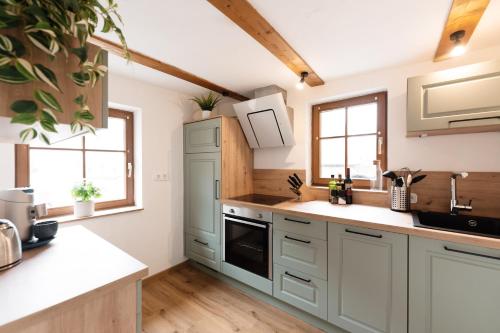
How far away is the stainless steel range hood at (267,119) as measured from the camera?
2.30 m

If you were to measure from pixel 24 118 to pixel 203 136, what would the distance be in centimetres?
206

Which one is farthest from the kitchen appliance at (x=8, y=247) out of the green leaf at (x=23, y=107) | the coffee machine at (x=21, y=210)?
the green leaf at (x=23, y=107)

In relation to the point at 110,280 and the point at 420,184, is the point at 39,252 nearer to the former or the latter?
the point at 110,280

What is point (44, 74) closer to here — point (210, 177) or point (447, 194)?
point (210, 177)

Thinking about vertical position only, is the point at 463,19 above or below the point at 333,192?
above

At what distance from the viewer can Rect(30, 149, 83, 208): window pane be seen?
1891 millimetres

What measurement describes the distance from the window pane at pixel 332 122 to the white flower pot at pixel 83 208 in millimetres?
2449

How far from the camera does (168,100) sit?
262cm

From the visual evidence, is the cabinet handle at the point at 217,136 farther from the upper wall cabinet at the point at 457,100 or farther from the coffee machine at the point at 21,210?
the upper wall cabinet at the point at 457,100

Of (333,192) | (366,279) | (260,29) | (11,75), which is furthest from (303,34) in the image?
Answer: (366,279)

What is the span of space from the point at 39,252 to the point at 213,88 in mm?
2060

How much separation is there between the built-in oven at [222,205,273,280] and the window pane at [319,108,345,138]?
Answer: 117cm

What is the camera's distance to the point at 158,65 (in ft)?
6.30

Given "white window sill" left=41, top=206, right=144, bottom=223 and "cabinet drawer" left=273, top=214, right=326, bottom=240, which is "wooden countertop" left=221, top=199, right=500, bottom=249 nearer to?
"cabinet drawer" left=273, top=214, right=326, bottom=240
